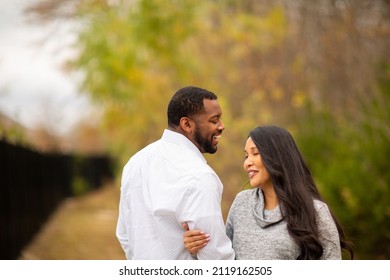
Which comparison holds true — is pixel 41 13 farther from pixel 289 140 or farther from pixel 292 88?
pixel 289 140

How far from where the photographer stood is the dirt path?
11744mm

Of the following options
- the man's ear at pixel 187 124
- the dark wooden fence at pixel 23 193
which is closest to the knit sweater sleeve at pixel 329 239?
the man's ear at pixel 187 124

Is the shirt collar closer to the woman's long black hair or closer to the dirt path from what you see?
the woman's long black hair

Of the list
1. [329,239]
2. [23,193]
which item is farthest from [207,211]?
[23,193]

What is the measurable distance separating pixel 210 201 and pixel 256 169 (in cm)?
39

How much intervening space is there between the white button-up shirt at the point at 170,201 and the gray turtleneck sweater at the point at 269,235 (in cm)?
11

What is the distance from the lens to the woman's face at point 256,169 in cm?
384

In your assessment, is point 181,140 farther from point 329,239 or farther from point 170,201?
point 329,239

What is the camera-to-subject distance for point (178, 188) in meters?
3.64

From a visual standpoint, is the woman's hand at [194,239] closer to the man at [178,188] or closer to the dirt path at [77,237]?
the man at [178,188]

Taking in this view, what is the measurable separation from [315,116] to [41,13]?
6.13 metres

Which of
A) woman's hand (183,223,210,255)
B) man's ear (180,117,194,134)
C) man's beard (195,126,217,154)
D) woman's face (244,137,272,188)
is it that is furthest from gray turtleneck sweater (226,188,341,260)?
man's ear (180,117,194,134)

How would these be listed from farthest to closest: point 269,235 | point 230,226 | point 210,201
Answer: point 230,226
point 269,235
point 210,201

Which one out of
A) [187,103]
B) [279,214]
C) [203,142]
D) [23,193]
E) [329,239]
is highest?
[187,103]
